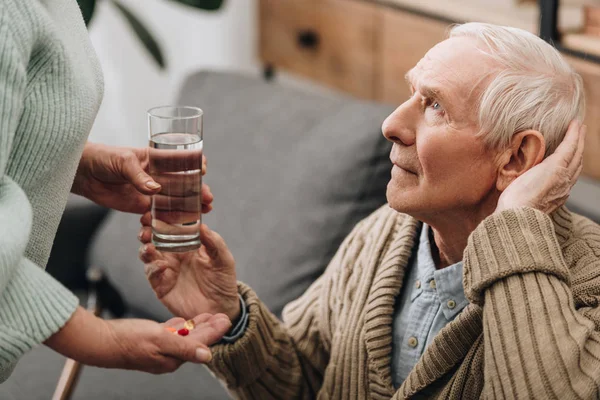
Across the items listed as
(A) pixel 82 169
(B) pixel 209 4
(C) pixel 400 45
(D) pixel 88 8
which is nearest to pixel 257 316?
(A) pixel 82 169

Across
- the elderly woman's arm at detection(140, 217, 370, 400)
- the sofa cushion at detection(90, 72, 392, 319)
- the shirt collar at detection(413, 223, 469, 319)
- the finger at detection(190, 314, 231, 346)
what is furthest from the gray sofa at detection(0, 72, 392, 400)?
the finger at detection(190, 314, 231, 346)

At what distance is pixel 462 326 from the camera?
4.44 ft

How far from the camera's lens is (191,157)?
135cm

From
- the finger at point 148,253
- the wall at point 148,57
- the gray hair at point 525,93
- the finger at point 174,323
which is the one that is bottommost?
the wall at point 148,57

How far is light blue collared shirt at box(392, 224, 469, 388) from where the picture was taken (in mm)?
1473

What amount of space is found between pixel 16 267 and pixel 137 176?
0.40 meters

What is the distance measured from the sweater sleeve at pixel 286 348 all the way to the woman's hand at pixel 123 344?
1.46 feet

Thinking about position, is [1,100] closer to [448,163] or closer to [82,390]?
[448,163]

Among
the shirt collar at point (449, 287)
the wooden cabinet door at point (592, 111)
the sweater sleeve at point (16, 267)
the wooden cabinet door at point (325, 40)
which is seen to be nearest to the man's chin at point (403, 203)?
the shirt collar at point (449, 287)

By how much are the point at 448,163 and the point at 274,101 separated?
1039mm

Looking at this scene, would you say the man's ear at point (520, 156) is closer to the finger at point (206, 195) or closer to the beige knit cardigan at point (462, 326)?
the beige knit cardigan at point (462, 326)

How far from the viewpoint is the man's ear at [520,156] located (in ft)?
4.49

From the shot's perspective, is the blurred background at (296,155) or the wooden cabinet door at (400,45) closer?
the blurred background at (296,155)

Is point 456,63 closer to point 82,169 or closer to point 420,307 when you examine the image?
point 420,307
